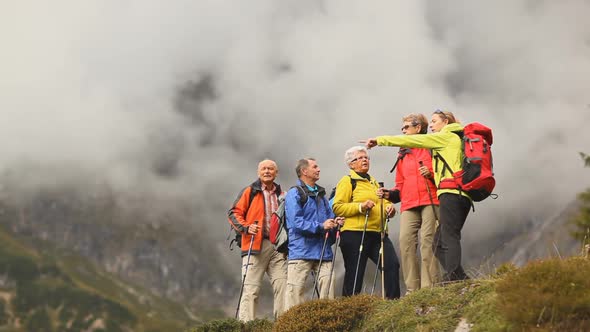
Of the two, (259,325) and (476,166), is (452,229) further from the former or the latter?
(259,325)

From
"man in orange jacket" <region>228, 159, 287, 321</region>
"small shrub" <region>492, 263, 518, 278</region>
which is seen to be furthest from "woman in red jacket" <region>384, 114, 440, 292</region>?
"man in orange jacket" <region>228, 159, 287, 321</region>

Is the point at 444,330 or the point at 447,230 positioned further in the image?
the point at 447,230

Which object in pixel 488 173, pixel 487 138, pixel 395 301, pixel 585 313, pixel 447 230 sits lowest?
pixel 585 313

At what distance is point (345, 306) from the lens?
1098cm

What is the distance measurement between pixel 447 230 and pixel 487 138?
1610mm

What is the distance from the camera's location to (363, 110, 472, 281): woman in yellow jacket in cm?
1069

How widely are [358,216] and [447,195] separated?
8.54ft

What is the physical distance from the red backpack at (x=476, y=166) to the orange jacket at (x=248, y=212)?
16.7 feet

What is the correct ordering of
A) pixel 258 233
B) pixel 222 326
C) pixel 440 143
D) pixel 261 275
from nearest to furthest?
pixel 440 143 < pixel 222 326 < pixel 258 233 < pixel 261 275

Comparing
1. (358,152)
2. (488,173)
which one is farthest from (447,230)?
(358,152)

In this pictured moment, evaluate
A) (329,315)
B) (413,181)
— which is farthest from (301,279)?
(413,181)

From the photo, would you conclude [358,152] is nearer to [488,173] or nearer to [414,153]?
[414,153]

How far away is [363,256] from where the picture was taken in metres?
13.0

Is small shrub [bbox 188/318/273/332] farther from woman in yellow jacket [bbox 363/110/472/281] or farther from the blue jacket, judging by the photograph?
woman in yellow jacket [bbox 363/110/472/281]
